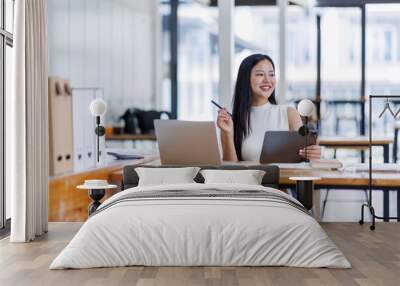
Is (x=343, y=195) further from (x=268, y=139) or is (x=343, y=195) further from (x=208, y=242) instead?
(x=208, y=242)

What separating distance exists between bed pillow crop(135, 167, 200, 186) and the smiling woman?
896mm

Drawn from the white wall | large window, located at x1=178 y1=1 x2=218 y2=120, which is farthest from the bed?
large window, located at x1=178 y1=1 x2=218 y2=120

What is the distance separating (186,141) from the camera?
19.1 ft

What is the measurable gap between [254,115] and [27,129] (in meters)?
2.33

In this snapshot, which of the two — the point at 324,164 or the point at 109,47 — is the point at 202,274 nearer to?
the point at 324,164

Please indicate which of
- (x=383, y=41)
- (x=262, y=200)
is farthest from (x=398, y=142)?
(x=262, y=200)

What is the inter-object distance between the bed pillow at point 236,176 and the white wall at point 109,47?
2.17 metres

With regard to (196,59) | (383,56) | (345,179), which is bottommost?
(345,179)

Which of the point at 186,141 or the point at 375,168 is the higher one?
the point at 186,141

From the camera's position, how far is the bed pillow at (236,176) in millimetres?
5656

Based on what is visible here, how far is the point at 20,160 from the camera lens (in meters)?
5.28

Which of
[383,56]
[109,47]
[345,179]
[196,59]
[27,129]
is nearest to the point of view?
[27,129]

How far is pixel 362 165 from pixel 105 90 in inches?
134

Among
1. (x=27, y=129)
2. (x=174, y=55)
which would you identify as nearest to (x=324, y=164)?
(x=27, y=129)
